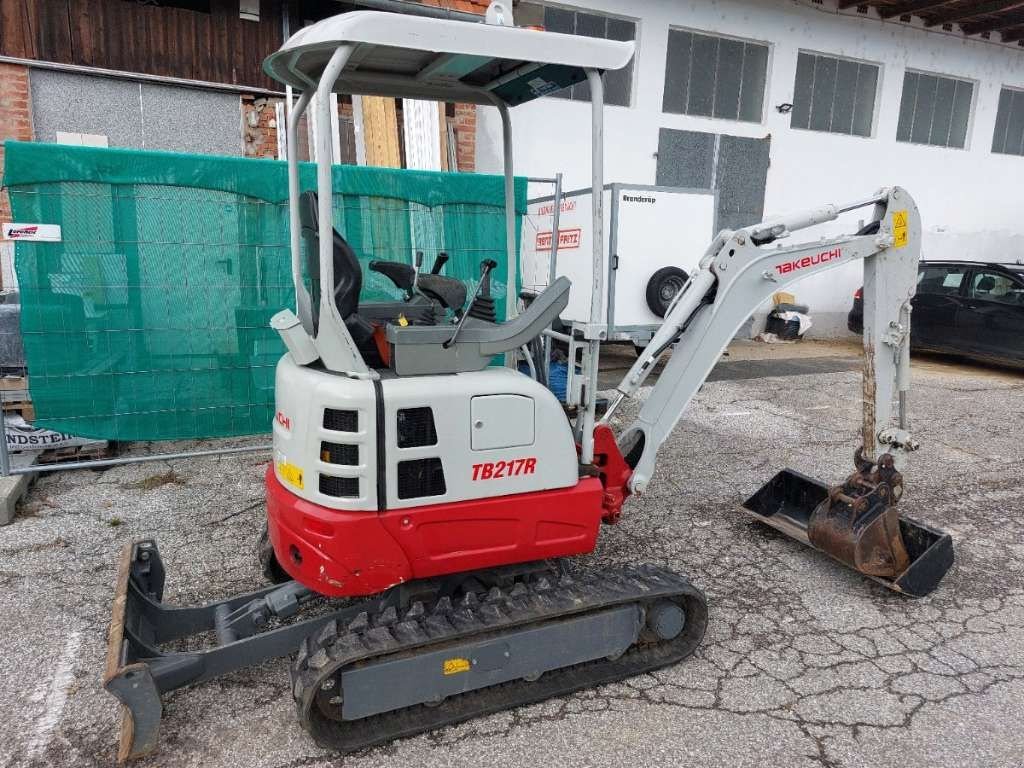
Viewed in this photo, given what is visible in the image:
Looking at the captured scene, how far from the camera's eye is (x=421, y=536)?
9.46 ft

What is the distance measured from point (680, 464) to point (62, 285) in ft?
16.1

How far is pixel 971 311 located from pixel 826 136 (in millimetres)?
4239

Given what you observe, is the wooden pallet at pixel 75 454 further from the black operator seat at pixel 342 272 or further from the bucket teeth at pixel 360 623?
the bucket teeth at pixel 360 623

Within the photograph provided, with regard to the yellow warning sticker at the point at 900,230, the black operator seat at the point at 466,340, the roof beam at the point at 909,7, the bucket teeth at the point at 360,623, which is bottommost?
the bucket teeth at the point at 360,623

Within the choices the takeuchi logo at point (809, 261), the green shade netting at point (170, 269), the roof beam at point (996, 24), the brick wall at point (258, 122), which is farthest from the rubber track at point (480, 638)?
the roof beam at point (996, 24)

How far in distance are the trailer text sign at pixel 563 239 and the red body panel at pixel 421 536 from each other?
236 inches

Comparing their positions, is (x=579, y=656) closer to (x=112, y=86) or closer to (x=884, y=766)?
(x=884, y=766)

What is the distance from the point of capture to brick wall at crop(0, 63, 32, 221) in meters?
7.48

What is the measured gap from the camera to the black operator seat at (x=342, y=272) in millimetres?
2918

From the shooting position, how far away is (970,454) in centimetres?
656

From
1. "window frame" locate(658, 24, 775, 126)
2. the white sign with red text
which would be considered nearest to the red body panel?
the white sign with red text

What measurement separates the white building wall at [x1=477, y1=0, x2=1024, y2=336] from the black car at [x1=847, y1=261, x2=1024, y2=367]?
94.0 inches

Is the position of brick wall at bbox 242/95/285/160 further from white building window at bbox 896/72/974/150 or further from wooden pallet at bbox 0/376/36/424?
white building window at bbox 896/72/974/150

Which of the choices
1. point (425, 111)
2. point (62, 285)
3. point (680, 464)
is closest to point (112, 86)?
point (425, 111)
